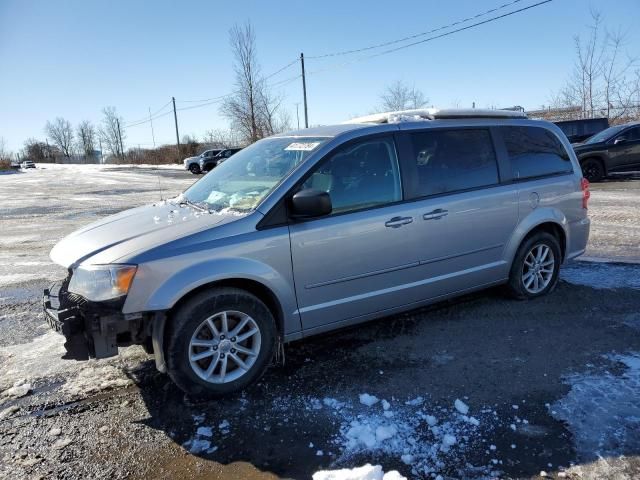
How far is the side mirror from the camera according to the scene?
337cm

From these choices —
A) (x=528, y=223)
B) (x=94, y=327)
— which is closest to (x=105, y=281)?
(x=94, y=327)

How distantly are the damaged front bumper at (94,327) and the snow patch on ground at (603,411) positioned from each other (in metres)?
Result: 2.73

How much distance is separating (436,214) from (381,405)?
1691 mm

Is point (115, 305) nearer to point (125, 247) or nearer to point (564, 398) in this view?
point (125, 247)

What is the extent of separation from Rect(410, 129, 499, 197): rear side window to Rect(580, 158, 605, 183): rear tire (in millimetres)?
12296

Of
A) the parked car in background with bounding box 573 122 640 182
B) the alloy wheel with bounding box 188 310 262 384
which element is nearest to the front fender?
the alloy wheel with bounding box 188 310 262 384

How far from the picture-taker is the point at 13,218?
13297 millimetres

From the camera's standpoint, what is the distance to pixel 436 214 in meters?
4.09

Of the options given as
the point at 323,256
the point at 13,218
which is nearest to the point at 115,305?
the point at 323,256

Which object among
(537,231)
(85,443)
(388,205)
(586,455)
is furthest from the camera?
(537,231)

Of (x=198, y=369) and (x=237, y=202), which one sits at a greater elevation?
(x=237, y=202)

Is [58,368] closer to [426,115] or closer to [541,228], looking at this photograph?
[426,115]

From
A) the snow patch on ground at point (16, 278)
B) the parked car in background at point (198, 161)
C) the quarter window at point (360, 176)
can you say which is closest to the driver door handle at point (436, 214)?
the quarter window at point (360, 176)

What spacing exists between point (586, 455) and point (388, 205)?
212 cm
